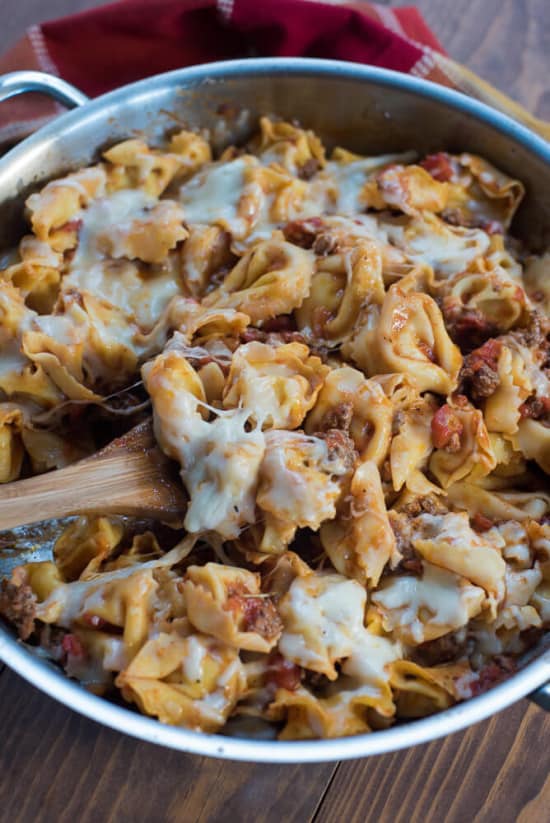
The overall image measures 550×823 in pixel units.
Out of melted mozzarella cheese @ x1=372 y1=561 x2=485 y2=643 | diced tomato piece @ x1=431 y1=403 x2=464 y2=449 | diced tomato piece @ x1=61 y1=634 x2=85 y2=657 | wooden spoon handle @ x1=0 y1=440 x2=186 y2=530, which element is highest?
diced tomato piece @ x1=431 y1=403 x2=464 y2=449

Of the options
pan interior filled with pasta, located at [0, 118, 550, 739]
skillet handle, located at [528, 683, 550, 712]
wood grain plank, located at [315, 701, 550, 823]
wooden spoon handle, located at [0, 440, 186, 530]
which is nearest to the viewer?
skillet handle, located at [528, 683, 550, 712]

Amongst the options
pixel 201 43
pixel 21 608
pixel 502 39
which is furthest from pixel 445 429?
pixel 502 39

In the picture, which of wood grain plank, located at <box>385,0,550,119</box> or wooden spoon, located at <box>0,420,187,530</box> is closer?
wooden spoon, located at <box>0,420,187,530</box>

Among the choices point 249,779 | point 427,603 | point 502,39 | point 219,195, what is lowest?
point 249,779

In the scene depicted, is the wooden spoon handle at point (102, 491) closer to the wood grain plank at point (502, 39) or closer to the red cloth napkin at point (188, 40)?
the red cloth napkin at point (188, 40)

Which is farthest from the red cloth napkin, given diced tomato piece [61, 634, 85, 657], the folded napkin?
diced tomato piece [61, 634, 85, 657]

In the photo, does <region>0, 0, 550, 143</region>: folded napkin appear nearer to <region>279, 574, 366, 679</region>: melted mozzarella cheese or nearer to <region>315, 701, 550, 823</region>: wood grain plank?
<region>279, 574, 366, 679</region>: melted mozzarella cheese

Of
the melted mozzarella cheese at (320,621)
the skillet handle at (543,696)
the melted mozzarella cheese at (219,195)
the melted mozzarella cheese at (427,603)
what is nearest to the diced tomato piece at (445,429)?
the melted mozzarella cheese at (427,603)

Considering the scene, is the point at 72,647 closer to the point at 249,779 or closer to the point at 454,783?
the point at 249,779
